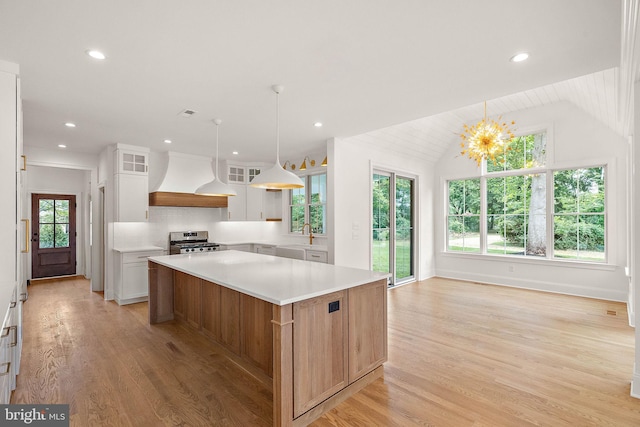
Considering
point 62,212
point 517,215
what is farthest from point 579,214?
point 62,212

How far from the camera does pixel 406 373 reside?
9.01 feet

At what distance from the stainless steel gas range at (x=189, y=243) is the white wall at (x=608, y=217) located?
209 inches

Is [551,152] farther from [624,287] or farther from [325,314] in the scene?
[325,314]

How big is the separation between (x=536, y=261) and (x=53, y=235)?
1011 centimetres

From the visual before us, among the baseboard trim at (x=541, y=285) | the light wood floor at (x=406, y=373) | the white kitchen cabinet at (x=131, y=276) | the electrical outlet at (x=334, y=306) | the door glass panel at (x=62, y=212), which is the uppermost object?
the door glass panel at (x=62, y=212)

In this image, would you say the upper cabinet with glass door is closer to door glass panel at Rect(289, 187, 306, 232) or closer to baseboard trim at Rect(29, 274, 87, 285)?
door glass panel at Rect(289, 187, 306, 232)

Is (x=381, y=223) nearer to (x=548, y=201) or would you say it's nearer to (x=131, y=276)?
(x=548, y=201)

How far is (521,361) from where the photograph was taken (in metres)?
2.94

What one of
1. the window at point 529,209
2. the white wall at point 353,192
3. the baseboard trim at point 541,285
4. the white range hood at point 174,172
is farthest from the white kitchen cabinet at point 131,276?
the window at point 529,209

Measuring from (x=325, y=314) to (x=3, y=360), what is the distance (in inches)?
71.0

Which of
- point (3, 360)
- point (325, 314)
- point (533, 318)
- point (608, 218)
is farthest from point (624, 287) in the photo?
point (3, 360)

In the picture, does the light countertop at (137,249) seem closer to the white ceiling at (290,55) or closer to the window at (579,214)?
the white ceiling at (290,55)

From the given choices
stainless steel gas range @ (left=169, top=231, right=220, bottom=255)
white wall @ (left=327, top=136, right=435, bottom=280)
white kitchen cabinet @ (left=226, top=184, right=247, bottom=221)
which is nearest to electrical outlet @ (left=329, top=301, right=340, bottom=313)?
white wall @ (left=327, top=136, right=435, bottom=280)

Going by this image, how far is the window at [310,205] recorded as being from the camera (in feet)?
20.1
